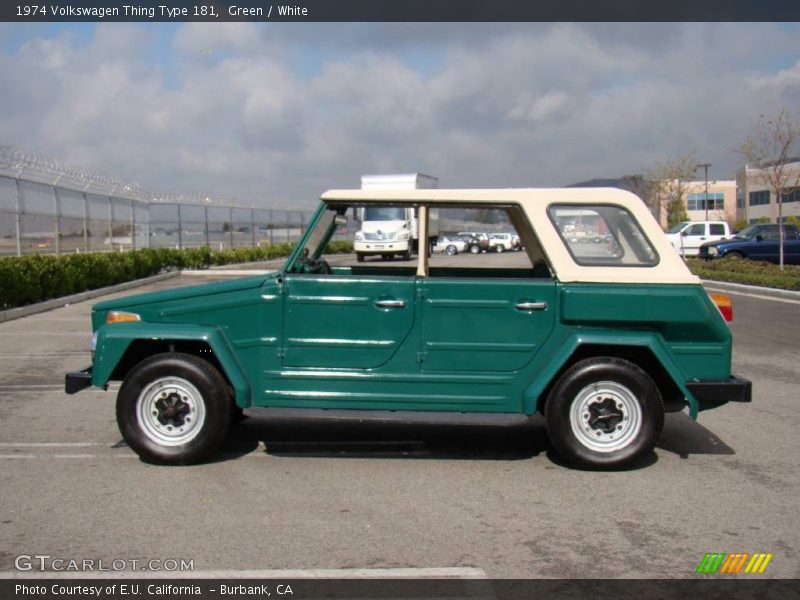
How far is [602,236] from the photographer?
6.62 m

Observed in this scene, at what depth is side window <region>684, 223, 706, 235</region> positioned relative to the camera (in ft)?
128

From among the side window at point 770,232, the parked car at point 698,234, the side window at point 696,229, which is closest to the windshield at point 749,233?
the side window at point 770,232

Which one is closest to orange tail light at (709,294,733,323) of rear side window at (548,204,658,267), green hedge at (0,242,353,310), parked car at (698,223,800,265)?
rear side window at (548,204,658,267)

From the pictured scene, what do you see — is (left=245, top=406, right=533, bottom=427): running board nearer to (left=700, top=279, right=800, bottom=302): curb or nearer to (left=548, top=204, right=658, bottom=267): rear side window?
(left=548, top=204, right=658, bottom=267): rear side window

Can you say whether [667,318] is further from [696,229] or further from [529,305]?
[696,229]

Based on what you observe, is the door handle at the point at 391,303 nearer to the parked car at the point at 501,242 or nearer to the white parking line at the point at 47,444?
the parked car at the point at 501,242

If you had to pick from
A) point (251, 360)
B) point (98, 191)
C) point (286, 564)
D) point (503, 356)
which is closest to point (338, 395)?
point (251, 360)

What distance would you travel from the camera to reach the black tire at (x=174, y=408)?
6422mm

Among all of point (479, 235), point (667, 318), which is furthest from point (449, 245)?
point (667, 318)

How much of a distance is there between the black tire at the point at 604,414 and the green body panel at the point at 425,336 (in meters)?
0.16

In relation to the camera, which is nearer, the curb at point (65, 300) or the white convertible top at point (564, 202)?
the white convertible top at point (564, 202)

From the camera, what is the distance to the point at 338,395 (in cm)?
644

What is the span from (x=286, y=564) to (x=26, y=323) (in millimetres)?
13060

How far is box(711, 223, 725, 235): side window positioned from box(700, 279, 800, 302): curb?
1366 centimetres
